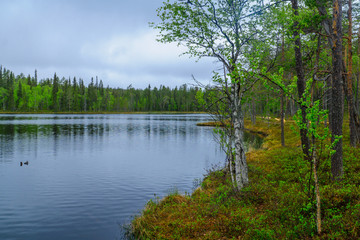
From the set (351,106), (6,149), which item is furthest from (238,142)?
(6,149)

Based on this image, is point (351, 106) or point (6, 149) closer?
point (351, 106)

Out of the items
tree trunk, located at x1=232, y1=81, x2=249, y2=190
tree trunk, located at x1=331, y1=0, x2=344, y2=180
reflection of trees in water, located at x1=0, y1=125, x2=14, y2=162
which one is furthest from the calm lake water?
tree trunk, located at x1=331, y1=0, x2=344, y2=180

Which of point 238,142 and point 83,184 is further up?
point 238,142

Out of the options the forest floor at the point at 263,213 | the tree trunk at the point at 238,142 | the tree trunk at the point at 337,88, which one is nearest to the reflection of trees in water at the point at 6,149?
the forest floor at the point at 263,213

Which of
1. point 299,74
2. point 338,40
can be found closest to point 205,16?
point 338,40

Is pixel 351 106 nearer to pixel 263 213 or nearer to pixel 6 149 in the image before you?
pixel 263 213

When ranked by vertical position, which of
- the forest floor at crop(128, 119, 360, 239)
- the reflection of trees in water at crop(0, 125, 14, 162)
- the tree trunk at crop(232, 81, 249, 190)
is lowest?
the reflection of trees in water at crop(0, 125, 14, 162)

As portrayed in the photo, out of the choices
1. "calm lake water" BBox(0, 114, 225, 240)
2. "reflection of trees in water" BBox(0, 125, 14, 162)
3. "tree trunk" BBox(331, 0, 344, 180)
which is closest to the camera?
"tree trunk" BBox(331, 0, 344, 180)

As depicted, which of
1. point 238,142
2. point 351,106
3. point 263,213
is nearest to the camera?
point 263,213

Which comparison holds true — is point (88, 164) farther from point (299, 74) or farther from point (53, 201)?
point (299, 74)

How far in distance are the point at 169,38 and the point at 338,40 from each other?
7689 mm

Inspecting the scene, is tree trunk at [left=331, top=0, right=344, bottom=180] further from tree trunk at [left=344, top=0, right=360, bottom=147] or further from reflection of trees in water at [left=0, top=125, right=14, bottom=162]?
reflection of trees in water at [left=0, top=125, right=14, bottom=162]

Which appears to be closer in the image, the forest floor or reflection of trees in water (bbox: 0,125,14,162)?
the forest floor

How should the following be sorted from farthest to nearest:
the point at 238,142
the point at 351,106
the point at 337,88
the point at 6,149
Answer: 1. the point at 6,149
2. the point at 351,106
3. the point at 238,142
4. the point at 337,88
